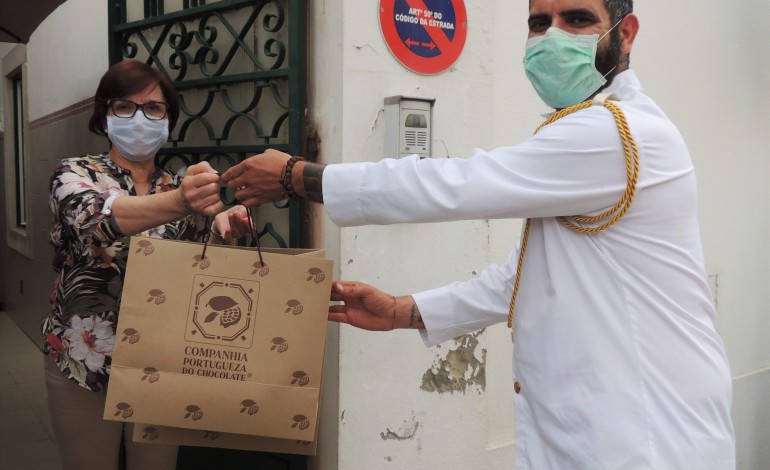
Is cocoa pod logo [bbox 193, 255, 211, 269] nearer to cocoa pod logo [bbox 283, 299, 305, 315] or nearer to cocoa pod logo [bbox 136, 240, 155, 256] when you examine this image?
cocoa pod logo [bbox 136, 240, 155, 256]

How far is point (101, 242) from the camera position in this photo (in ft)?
8.35

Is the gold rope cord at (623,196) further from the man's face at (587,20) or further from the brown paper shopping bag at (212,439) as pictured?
the brown paper shopping bag at (212,439)

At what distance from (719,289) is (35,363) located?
5858 millimetres

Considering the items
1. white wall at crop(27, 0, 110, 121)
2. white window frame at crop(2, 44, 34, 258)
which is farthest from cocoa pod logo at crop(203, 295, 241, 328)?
white window frame at crop(2, 44, 34, 258)

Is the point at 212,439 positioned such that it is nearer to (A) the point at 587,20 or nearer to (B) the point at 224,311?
(B) the point at 224,311

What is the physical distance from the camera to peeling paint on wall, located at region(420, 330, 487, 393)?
3.14 m

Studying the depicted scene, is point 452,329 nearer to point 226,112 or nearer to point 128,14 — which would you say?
point 226,112

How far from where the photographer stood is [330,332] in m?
2.90

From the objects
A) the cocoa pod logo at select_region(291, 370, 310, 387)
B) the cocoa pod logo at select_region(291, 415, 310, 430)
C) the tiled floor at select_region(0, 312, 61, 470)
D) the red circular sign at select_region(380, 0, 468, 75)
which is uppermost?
the red circular sign at select_region(380, 0, 468, 75)

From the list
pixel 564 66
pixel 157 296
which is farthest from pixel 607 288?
pixel 157 296

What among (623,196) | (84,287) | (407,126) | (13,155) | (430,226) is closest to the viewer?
(623,196)

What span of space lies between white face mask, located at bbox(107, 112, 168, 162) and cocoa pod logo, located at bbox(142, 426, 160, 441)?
3.64 ft

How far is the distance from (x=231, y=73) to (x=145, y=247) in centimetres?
158

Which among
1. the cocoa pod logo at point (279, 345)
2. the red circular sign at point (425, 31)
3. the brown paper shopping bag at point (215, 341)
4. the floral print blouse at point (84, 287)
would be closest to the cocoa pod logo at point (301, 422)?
the brown paper shopping bag at point (215, 341)
